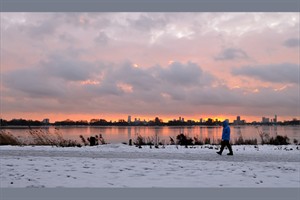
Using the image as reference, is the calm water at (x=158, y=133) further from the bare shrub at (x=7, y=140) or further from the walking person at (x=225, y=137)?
the walking person at (x=225, y=137)

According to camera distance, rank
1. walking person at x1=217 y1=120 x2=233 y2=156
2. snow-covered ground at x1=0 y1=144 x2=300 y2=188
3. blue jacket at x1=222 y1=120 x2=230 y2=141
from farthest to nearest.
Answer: blue jacket at x1=222 y1=120 x2=230 y2=141, walking person at x1=217 y1=120 x2=233 y2=156, snow-covered ground at x1=0 y1=144 x2=300 y2=188

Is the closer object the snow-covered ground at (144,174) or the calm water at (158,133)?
the snow-covered ground at (144,174)

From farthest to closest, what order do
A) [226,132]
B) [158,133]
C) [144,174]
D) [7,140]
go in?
[158,133]
[7,140]
[226,132]
[144,174]

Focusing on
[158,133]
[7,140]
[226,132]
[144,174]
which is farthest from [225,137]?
[158,133]

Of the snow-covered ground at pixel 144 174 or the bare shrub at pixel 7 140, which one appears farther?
the bare shrub at pixel 7 140

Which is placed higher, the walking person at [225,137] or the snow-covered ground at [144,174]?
the walking person at [225,137]

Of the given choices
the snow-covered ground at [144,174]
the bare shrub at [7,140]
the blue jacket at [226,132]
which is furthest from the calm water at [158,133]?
the snow-covered ground at [144,174]

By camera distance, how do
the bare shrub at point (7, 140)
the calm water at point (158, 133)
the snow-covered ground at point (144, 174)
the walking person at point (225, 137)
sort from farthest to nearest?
the calm water at point (158, 133) < the bare shrub at point (7, 140) < the walking person at point (225, 137) < the snow-covered ground at point (144, 174)

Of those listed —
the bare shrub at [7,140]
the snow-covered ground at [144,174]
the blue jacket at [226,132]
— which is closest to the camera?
the snow-covered ground at [144,174]

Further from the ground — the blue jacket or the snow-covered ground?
the blue jacket

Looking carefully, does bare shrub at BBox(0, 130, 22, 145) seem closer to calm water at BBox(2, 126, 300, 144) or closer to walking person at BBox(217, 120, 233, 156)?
calm water at BBox(2, 126, 300, 144)

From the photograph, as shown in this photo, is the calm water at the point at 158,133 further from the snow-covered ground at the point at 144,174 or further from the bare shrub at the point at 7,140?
the snow-covered ground at the point at 144,174

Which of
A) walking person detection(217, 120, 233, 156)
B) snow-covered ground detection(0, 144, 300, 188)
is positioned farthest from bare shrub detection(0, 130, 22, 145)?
walking person detection(217, 120, 233, 156)

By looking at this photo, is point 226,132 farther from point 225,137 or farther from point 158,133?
point 158,133
